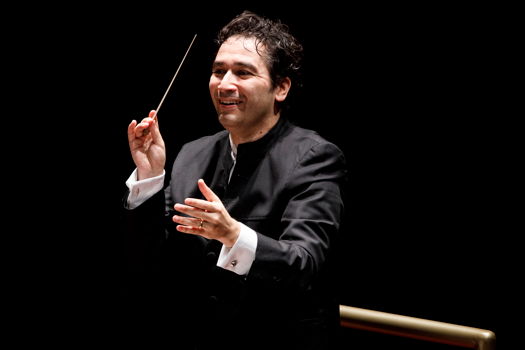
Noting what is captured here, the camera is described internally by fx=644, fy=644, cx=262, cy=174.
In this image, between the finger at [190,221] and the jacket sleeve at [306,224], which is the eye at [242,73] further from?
the finger at [190,221]

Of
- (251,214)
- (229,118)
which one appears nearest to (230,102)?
(229,118)

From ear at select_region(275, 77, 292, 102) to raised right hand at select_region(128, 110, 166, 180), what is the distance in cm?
31

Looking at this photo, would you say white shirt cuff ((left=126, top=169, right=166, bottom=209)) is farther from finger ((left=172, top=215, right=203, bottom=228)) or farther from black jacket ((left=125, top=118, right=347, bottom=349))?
finger ((left=172, top=215, right=203, bottom=228))

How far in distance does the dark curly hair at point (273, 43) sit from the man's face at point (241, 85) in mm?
19

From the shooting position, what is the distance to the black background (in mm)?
1804

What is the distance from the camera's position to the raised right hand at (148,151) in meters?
1.53

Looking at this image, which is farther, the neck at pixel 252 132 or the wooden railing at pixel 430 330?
the neck at pixel 252 132

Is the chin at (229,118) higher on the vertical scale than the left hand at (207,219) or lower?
higher

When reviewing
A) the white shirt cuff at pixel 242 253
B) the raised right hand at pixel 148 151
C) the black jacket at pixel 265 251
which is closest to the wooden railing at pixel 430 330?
→ the black jacket at pixel 265 251

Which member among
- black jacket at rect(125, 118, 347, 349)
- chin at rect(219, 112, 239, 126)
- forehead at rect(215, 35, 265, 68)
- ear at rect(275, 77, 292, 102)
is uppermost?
forehead at rect(215, 35, 265, 68)

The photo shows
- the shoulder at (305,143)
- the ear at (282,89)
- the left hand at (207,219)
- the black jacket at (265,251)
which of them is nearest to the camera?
the left hand at (207,219)

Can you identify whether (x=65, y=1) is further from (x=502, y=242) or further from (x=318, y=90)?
(x=502, y=242)

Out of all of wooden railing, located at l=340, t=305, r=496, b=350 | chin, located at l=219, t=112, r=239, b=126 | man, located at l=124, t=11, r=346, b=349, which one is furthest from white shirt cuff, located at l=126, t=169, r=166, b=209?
wooden railing, located at l=340, t=305, r=496, b=350

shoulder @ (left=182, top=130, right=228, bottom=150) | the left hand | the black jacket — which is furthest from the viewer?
shoulder @ (left=182, top=130, right=228, bottom=150)
